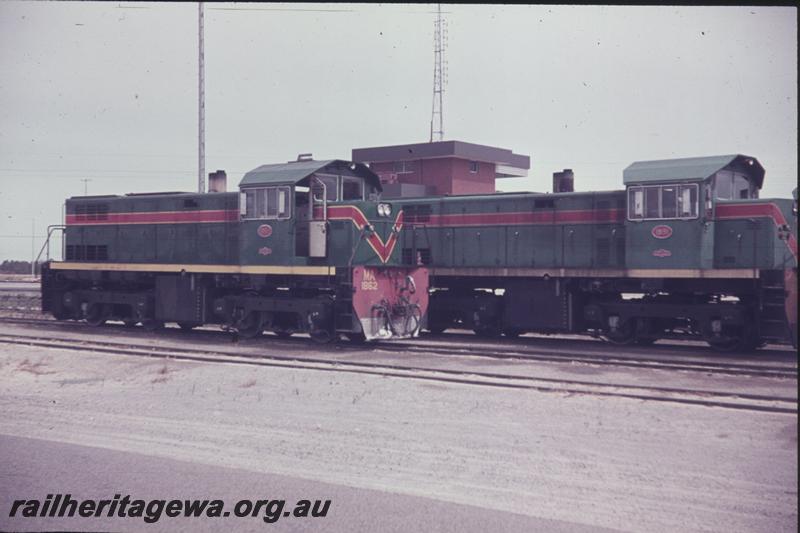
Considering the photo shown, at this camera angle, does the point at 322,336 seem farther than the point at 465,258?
No

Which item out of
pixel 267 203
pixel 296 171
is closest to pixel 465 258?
pixel 296 171

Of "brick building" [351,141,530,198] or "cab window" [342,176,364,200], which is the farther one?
"brick building" [351,141,530,198]

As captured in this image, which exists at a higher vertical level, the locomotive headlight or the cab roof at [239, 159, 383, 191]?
the cab roof at [239, 159, 383, 191]

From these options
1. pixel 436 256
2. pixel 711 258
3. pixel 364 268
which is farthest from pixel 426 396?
pixel 436 256

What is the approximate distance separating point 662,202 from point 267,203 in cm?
745

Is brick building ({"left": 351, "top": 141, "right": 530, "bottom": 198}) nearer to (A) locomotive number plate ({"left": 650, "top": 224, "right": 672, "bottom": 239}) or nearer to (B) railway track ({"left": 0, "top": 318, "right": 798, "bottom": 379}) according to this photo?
(B) railway track ({"left": 0, "top": 318, "right": 798, "bottom": 379})

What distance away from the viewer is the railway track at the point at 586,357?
12.2 metres

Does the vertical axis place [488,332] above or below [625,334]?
below

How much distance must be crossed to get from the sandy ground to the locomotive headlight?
5.12 metres

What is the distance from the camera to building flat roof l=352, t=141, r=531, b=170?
34.4m

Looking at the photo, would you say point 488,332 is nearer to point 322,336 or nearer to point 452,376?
point 322,336

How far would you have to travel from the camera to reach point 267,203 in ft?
51.5

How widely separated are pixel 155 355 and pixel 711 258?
9.91m

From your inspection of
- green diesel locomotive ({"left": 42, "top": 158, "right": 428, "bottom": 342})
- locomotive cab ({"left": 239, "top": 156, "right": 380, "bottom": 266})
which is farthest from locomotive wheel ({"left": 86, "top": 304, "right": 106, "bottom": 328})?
locomotive cab ({"left": 239, "top": 156, "right": 380, "bottom": 266})
